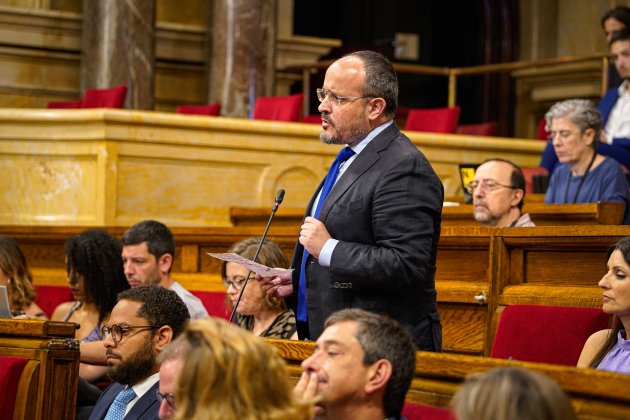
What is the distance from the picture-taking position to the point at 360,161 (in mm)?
3053

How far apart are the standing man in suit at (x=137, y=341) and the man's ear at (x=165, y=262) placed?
1270 mm

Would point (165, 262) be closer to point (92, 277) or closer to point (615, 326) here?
point (92, 277)

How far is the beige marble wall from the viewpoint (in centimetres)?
671

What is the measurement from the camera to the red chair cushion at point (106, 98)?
8.17 meters

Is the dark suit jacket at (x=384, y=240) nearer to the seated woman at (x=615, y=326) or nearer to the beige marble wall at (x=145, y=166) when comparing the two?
the seated woman at (x=615, y=326)

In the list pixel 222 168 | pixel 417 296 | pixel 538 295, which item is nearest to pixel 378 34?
pixel 222 168

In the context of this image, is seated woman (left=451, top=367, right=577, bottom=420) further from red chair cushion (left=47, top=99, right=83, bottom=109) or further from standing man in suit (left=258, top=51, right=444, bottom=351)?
red chair cushion (left=47, top=99, right=83, bottom=109)

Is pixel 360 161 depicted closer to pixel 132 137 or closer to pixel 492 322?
pixel 492 322

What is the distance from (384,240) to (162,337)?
0.72 meters

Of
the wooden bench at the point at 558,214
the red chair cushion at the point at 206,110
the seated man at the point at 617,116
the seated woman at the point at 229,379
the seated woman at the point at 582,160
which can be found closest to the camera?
the seated woman at the point at 229,379

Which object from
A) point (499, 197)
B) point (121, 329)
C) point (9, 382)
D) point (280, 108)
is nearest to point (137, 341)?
point (121, 329)

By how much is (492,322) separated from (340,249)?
43.0 inches

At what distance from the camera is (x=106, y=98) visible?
841cm

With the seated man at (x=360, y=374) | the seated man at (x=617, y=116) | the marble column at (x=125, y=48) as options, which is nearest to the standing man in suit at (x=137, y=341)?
the seated man at (x=360, y=374)
